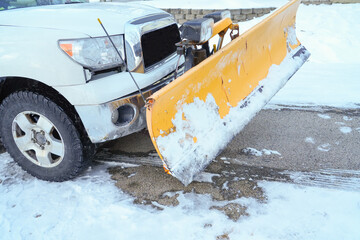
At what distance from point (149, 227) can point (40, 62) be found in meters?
1.56

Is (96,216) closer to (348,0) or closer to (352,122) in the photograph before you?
(352,122)

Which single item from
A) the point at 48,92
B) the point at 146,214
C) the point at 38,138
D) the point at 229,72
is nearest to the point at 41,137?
the point at 38,138

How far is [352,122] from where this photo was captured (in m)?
3.95

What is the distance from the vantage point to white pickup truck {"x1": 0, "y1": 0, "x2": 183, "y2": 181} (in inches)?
95.9

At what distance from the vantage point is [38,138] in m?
2.81

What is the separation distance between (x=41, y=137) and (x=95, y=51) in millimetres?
971

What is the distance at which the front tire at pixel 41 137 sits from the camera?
2.61 m

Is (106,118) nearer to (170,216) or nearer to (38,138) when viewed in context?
(38,138)

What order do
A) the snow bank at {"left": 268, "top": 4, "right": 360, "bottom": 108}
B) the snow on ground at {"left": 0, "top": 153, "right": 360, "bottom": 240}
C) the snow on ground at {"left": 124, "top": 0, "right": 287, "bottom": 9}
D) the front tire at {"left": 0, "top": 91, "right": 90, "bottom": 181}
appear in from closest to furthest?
the snow on ground at {"left": 0, "top": 153, "right": 360, "bottom": 240} → the front tire at {"left": 0, "top": 91, "right": 90, "bottom": 181} → the snow bank at {"left": 268, "top": 4, "right": 360, "bottom": 108} → the snow on ground at {"left": 124, "top": 0, "right": 287, "bottom": 9}

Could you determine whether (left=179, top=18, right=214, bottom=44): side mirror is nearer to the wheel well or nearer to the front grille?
the front grille

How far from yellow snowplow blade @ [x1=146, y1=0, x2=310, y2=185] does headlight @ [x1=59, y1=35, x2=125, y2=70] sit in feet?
2.12

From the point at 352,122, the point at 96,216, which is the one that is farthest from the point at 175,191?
the point at 352,122

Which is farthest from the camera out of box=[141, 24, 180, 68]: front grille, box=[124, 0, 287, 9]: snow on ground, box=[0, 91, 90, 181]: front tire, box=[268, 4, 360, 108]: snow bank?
box=[124, 0, 287, 9]: snow on ground

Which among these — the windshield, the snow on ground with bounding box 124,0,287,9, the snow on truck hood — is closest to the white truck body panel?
the snow on truck hood
